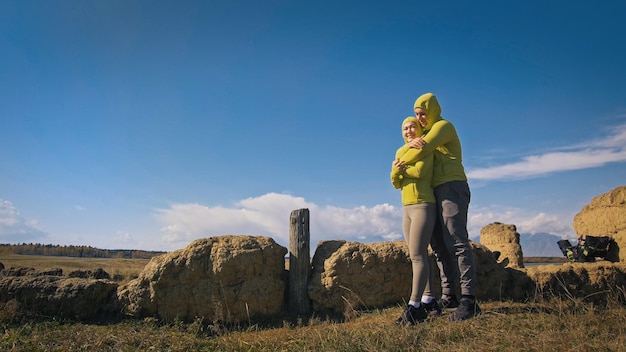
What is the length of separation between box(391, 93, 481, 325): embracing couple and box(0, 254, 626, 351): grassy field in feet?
0.79

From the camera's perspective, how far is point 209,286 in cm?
666

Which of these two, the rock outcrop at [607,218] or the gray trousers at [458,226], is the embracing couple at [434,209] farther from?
the rock outcrop at [607,218]

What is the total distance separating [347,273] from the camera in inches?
266

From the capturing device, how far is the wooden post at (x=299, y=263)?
22.5 feet

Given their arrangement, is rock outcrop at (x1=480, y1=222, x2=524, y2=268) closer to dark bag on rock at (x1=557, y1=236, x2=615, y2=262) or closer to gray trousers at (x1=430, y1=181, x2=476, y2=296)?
dark bag on rock at (x1=557, y1=236, x2=615, y2=262)

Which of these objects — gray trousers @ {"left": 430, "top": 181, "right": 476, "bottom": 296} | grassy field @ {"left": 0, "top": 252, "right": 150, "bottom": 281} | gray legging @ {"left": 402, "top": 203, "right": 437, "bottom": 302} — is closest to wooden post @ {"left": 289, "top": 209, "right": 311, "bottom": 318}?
gray legging @ {"left": 402, "top": 203, "right": 437, "bottom": 302}

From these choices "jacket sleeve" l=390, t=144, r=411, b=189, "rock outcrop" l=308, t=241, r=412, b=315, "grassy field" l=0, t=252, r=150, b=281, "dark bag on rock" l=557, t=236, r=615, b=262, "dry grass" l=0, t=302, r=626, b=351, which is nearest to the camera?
"dry grass" l=0, t=302, r=626, b=351

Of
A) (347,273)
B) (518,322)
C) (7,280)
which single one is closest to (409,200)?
(518,322)

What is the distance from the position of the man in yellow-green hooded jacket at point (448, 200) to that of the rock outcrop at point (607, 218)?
6776mm

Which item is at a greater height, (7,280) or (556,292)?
(7,280)

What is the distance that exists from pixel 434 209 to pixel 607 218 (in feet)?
24.9

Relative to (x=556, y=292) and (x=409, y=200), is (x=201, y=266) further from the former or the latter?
(x=556, y=292)

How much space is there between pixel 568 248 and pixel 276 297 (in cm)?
812

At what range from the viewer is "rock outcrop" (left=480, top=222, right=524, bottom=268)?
10883 mm
